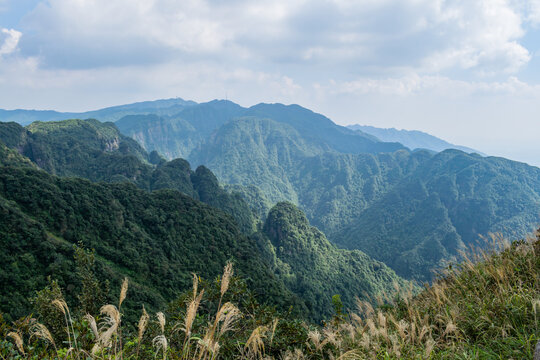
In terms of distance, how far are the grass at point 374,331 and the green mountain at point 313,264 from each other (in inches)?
2397

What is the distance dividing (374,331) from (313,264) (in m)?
75.8

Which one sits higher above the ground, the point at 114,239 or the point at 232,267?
the point at 232,267

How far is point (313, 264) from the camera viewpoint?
2960 inches

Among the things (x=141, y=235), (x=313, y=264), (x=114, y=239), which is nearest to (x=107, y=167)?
(x=141, y=235)

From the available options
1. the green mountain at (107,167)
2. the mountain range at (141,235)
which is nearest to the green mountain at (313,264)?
the mountain range at (141,235)

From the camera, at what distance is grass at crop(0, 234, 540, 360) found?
8.44 feet

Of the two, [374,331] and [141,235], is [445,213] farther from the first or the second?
[374,331]

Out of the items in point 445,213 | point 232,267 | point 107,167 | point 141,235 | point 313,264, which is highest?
point 232,267

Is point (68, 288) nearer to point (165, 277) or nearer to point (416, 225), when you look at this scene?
point (165, 277)

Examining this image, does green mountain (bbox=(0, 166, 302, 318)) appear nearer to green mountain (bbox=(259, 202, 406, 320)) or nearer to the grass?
the grass

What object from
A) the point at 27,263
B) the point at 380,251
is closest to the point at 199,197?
the point at 27,263

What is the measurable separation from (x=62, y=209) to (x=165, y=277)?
16.0 meters

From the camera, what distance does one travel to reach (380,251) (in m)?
121

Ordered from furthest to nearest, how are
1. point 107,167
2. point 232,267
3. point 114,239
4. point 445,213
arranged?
point 445,213 < point 107,167 < point 114,239 < point 232,267
